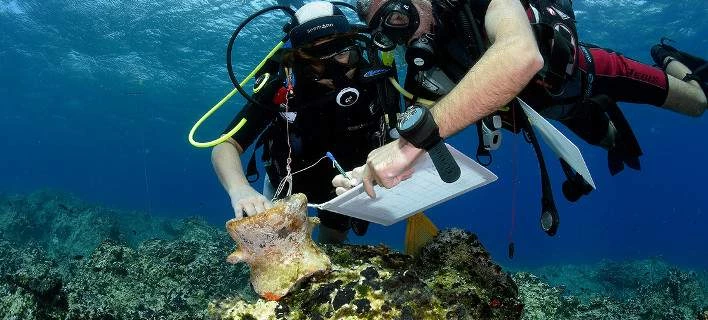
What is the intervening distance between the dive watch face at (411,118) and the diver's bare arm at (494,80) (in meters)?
0.10

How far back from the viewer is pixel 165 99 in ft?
113

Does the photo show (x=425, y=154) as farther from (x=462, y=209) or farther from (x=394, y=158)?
(x=462, y=209)

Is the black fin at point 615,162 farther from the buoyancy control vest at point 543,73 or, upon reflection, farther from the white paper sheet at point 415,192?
the white paper sheet at point 415,192

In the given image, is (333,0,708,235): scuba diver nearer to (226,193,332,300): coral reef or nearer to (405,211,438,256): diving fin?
(226,193,332,300): coral reef

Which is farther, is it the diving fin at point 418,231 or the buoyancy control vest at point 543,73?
the diving fin at point 418,231

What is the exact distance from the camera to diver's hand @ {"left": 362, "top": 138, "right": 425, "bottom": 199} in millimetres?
2154

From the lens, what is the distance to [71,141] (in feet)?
188

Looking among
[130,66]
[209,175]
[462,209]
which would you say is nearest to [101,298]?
[130,66]

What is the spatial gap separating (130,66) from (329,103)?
27621 mm

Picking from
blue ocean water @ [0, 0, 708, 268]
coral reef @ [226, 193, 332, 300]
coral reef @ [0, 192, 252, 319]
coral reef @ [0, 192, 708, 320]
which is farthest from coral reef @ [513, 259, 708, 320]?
coral reef @ [0, 192, 252, 319]

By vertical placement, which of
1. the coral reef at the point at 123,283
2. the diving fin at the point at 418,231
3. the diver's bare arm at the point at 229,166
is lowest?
the coral reef at the point at 123,283

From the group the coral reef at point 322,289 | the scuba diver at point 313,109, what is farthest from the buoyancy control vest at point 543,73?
the coral reef at point 322,289

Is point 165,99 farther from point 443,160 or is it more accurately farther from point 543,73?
point 443,160

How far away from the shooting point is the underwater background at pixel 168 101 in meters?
20.3
